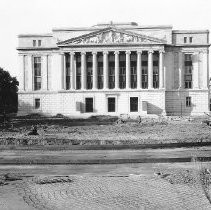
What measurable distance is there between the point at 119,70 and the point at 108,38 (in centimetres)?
680

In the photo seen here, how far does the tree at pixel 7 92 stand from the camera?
99150mm

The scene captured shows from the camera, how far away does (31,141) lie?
31.0m

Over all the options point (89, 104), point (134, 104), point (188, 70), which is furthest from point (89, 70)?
point (188, 70)

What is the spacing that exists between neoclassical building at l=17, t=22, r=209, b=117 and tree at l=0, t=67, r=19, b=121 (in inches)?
647

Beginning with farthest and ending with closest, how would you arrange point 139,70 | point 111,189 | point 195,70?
point 195,70 → point 139,70 → point 111,189

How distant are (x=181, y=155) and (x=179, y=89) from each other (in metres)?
60.3

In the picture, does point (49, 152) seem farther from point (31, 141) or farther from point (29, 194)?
point (29, 194)

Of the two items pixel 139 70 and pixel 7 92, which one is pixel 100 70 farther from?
pixel 7 92

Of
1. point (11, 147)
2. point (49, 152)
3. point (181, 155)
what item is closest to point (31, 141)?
point (11, 147)

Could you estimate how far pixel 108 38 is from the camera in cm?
7994

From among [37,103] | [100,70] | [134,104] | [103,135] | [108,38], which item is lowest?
[103,135]

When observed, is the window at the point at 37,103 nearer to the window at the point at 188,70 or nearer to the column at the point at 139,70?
the column at the point at 139,70

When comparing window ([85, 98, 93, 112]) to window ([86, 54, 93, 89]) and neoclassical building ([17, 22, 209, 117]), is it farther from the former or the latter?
window ([86, 54, 93, 89])

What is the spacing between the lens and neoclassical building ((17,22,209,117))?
79375 mm
